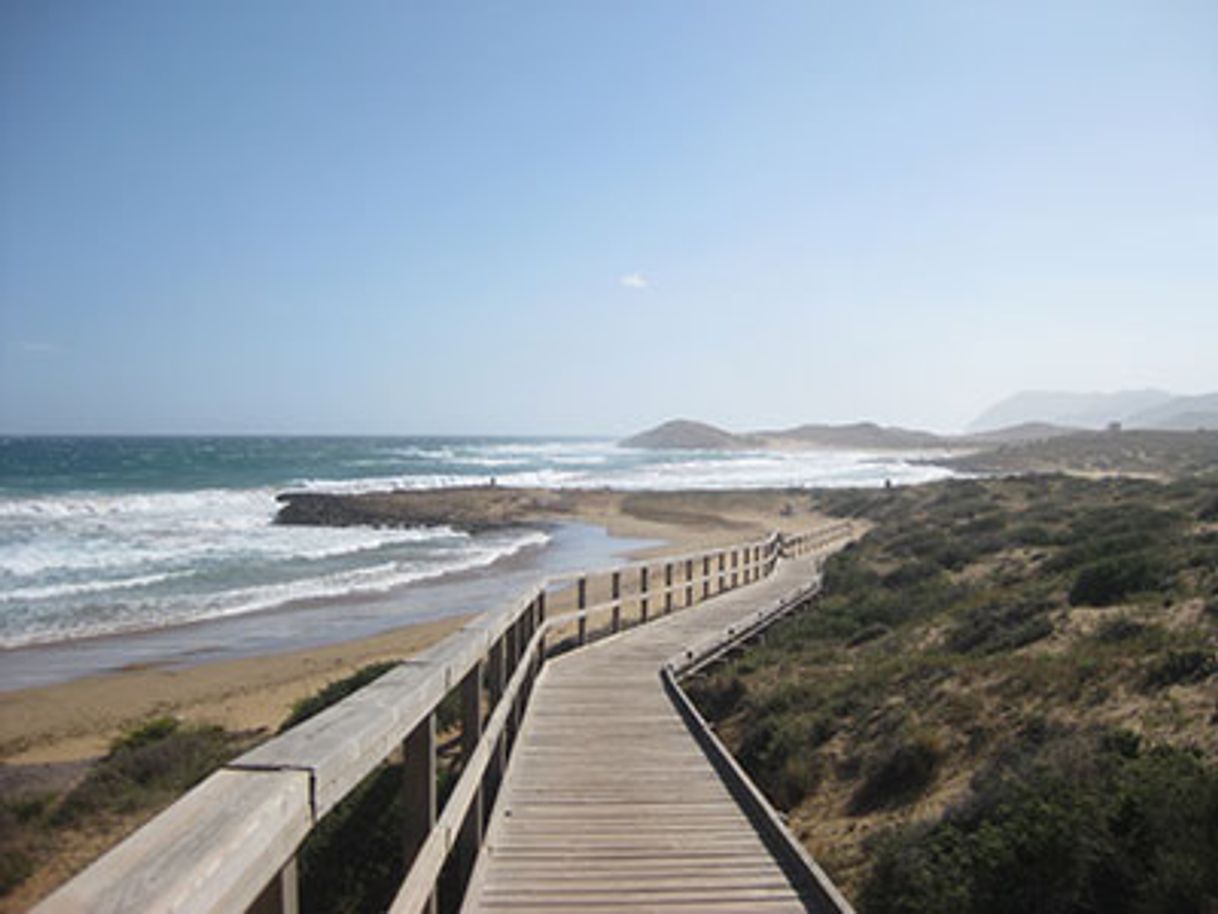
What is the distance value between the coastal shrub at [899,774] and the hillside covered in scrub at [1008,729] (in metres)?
0.01

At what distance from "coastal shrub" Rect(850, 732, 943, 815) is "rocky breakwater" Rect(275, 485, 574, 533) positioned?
31.2 m

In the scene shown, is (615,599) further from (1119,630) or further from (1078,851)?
(1078,851)

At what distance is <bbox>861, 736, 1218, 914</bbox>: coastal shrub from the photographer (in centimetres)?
356

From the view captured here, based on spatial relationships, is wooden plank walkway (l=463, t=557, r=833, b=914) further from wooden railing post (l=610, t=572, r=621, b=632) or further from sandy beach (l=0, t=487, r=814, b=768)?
sandy beach (l=0, t=487, r=814, b=768)

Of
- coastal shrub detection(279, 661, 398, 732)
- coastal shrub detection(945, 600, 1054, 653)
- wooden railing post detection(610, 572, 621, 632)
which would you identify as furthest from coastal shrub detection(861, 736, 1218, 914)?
coastal shrub detection(279, 661, 398, 732)

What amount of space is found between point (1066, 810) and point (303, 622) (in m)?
15.8

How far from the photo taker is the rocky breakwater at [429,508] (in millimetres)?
39375

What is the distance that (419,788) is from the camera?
2895mm

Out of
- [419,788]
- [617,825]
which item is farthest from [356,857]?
[419,788]

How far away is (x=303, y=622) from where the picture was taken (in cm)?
1727

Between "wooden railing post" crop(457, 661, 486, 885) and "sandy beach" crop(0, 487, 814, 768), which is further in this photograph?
"sandy beach" crop(0, 487, 814, 768)

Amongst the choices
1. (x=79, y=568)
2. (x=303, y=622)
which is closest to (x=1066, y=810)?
(x=303, y=622)

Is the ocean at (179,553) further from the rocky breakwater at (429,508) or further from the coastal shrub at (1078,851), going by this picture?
the coastal shrub at (1078,851)

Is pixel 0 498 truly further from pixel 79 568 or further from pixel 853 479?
pixel 853 479
